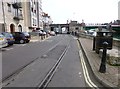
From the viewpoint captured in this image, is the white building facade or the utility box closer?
the utility box

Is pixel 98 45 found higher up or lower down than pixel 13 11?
lower down

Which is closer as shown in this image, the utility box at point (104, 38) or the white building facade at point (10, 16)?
the utility box at point (104, 38)

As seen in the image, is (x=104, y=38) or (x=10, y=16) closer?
(x=104, y=38)

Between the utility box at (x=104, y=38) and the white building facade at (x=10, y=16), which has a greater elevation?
the white building facade at (x=10, y=16)

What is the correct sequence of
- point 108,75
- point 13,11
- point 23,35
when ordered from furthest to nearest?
point 13,11, point 23,35, point 108,75

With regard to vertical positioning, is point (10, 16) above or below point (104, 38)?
above

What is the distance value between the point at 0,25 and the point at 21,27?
524 inches

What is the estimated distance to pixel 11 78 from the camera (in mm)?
6344

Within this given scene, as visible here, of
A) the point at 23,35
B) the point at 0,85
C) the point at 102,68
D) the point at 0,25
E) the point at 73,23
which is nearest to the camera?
the point at 0,85

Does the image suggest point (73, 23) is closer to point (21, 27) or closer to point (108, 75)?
point (21, 27)

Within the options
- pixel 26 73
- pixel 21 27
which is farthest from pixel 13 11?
pixel 26 73

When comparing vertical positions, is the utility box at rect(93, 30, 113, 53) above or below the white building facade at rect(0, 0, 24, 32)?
below

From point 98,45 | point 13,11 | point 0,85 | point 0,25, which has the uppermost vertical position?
point 13,11

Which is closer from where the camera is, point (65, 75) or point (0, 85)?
point (0, 85)
